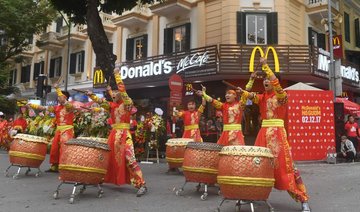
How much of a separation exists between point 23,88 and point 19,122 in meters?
19.5

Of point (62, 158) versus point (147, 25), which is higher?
point (147, 25)

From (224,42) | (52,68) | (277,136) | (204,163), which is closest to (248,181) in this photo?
(277,136)

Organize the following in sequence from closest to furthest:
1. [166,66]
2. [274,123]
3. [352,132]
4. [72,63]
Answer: [274,123] → [352,132] → [166,66] → [72,63]

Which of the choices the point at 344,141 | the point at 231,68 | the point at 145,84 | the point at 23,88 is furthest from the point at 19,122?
the point at 23,88

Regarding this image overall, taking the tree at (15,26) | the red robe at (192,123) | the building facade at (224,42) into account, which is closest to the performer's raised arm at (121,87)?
the red robe at (192,123)

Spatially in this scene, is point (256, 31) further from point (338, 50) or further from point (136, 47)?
point (136, 47)

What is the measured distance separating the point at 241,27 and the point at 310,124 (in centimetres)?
708

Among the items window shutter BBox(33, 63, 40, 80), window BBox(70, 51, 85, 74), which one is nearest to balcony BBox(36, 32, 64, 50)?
window BBox(70, 51, 85, 74)

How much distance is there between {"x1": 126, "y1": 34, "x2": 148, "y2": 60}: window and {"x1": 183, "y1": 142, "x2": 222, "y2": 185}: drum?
17773 millimetres

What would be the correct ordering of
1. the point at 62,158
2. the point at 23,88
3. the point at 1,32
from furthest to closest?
the point at 23,88
the point at 1,32
the point at 62,158

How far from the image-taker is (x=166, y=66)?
2136 centimetres

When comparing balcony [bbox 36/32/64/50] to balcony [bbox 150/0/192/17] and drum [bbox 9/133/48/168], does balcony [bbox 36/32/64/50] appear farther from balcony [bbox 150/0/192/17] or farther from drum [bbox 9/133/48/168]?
drum [bbox 9/133/48/168]

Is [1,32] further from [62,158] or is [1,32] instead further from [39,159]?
[62,158]

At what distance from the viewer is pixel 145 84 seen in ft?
74.3
